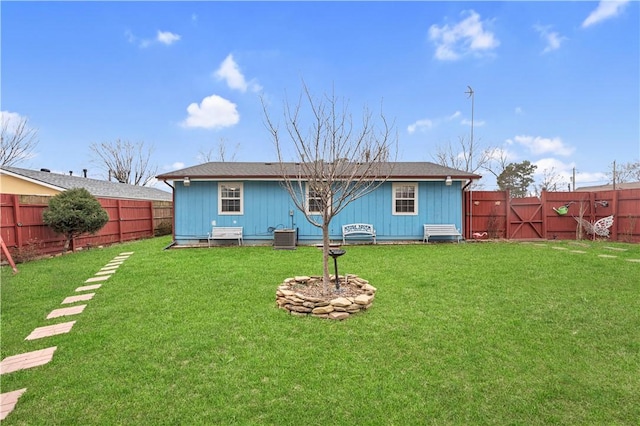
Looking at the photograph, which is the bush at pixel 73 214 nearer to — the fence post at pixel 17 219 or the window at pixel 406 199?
the fence post at pixel 17 219

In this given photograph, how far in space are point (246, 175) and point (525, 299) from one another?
304 inches

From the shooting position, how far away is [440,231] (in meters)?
9.72

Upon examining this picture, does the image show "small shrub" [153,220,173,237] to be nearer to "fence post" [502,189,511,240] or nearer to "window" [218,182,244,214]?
"window" [218,182,244,214]

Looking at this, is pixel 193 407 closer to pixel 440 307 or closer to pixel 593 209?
pixel 440 307

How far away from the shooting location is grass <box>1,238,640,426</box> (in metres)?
2.00

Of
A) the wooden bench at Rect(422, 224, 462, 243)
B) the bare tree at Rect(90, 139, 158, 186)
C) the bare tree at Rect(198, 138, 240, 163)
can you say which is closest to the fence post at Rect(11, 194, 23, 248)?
the wooden bench at Rect(422, 224, 462, 243)

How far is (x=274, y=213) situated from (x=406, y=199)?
4.44 metres

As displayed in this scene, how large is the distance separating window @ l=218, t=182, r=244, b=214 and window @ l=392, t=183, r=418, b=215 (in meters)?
5.14

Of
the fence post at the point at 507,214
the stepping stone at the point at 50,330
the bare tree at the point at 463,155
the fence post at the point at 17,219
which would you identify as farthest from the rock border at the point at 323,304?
the bare tree at the point at 463,155

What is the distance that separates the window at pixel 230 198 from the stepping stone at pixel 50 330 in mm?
6384

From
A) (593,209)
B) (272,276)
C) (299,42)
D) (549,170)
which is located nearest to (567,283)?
(272,276)

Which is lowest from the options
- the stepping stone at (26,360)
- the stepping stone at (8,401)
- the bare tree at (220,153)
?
the stepping stone at (8,401)

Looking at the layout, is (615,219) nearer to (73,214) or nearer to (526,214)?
(526,214)

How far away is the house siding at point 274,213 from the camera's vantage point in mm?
9703
